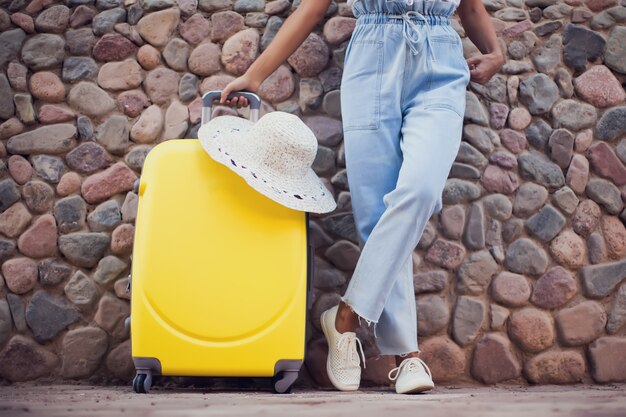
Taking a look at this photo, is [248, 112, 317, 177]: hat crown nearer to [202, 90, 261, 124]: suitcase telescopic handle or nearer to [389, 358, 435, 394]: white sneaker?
[202, 90, 261, 124]: suitcase telescopic handle

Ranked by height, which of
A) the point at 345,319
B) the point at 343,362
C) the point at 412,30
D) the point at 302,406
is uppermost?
the point at 412,30

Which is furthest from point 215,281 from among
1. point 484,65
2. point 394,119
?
point 484,65

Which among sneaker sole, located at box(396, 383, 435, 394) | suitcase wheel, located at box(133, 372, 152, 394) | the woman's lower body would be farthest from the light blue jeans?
suitcase wheel, located at box(133, 372, 152, 394)

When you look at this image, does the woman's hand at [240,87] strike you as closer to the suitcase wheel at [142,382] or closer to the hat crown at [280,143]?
the hat crown at [280,143]

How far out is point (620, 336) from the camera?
2646 mm

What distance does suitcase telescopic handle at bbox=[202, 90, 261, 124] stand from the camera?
2.35 m

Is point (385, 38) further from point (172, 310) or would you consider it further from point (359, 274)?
point (172, 310)

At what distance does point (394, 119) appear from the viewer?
7.49 ft

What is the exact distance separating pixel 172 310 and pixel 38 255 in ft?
2.33

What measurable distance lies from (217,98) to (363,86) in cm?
47

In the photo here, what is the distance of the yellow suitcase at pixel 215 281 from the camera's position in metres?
2.12

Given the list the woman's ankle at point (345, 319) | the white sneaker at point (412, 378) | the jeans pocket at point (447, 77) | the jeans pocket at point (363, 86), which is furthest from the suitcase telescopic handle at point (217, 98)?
the white sneaker at point (412, 378)

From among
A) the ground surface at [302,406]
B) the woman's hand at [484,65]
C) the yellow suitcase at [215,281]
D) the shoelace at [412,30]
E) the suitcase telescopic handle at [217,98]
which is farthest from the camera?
the woman's hand at [484,65]

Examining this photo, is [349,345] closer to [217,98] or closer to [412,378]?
[412,378]
